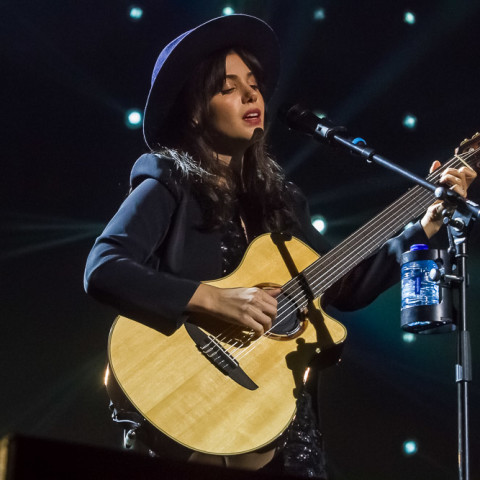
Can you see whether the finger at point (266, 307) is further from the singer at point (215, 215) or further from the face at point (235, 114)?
the face at point (235, 114)

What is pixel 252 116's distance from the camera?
2844mm

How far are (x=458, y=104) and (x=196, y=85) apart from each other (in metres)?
2.22

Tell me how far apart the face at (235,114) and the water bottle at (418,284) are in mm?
748

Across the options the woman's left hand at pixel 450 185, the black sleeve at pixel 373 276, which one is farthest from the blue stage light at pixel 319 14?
the black sleeve at pixel 373 276

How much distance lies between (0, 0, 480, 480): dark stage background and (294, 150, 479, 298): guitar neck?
91 cm

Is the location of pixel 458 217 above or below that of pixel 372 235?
below

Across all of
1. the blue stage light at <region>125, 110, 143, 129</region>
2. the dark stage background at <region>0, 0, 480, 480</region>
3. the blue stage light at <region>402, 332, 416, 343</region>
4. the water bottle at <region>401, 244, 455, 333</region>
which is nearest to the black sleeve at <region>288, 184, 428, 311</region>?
the water bottle at <region>401, 244, 455, 333</region>

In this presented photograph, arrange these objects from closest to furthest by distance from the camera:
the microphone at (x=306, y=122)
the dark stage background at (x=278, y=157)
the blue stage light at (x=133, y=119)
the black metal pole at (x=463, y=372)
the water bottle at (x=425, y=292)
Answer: the black metal pole at (x=463, y=372) → the water bottle at (x=425, y=292) → the microphone at (x=306, y=122) → the dark stage background at (x=278, y=157) → the blue stage light at (x=133, y=119)

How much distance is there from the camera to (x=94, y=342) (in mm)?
3885

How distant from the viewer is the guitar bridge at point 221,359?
7.47 feet

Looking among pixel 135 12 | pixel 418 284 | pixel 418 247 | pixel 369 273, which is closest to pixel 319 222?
pixel 135 12

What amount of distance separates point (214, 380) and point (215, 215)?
61 cm

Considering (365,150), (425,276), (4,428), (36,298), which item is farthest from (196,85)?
(4,428)

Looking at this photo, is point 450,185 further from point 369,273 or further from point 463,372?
point 463,372
